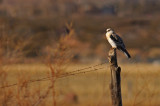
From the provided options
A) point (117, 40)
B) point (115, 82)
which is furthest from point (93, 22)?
point (115, 82)

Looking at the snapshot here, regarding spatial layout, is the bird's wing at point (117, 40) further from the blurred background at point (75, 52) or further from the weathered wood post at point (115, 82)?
the weathered wood post at point (115, 82)

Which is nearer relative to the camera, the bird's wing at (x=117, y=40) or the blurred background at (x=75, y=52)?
the bird's wing at (x=117, y=40)

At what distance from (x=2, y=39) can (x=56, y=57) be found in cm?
129

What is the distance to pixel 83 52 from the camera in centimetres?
6216

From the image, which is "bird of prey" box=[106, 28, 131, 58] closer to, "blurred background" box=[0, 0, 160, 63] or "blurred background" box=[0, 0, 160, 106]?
"blurred background" box=[0, 0, 160, 106]

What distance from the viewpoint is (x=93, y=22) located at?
101688mm

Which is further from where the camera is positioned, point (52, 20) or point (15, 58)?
point (52, 20)

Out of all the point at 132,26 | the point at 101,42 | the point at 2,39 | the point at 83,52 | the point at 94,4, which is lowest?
the point at 2,39

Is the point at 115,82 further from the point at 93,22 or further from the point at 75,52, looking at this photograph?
the point at 93,22

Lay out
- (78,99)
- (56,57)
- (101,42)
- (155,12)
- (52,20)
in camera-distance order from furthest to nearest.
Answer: (155,12) < (52,20) < (101,42) < (78,99) < (56,57)

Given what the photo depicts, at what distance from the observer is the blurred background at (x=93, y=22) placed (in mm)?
60534

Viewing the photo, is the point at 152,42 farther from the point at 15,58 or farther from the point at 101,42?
the point at 15,58

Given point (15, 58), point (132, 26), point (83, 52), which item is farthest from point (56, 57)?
point (132, 26)

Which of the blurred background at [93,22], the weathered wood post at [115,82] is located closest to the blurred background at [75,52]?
the blurred background at [93,22]
